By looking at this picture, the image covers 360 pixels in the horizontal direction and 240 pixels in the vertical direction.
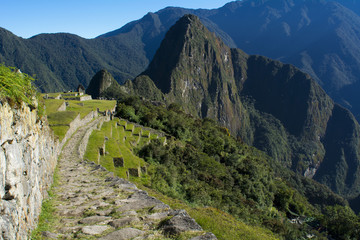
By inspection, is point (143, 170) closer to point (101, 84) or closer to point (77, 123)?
point (77, 123)

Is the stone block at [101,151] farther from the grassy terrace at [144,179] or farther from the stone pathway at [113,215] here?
the stone pathway at [113,215]

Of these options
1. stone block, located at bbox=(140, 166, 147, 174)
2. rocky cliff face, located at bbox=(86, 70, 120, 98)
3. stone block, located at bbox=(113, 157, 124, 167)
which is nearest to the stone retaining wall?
stone block, located at bbox=(113, 157, 124, 167)

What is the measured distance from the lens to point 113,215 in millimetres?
5887

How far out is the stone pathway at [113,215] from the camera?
4.96 metres

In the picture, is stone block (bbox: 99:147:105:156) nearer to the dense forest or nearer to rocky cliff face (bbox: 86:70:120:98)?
the dense forest

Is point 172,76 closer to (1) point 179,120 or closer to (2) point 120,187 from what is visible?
(1) point 179,120

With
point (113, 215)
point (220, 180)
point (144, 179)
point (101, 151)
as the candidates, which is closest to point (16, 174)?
point (113, 215)

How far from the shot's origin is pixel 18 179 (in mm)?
3949

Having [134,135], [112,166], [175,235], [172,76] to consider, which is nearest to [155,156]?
[134,135]

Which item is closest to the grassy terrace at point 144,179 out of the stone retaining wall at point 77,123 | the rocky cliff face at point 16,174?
the stone retaining wall at point 77,123

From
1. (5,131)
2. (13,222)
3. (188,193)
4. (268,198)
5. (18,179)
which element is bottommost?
(268,198)

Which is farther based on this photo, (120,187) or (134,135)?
(134,135)

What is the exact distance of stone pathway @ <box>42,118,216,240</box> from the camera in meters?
4.96

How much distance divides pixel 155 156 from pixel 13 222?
856 inches
